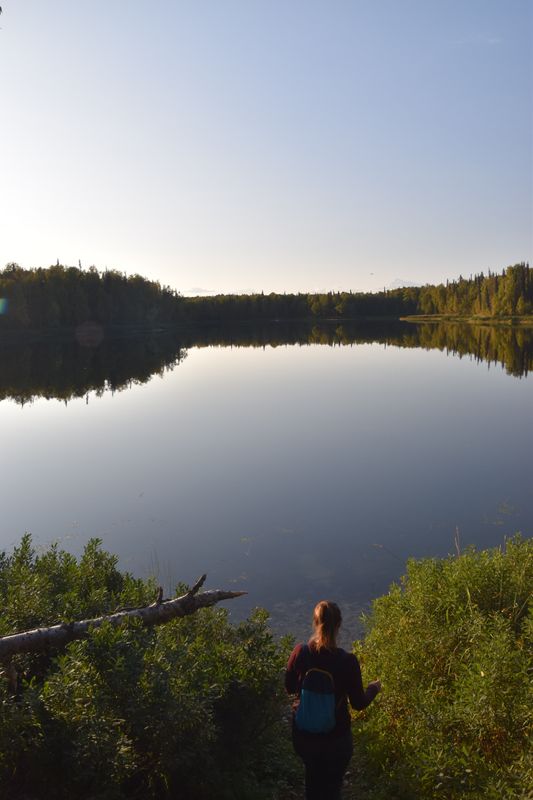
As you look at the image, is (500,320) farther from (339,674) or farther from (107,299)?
(339,674)

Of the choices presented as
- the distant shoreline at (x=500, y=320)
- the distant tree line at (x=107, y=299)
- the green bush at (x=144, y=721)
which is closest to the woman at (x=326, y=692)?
the green bush at (x=144, y=721)

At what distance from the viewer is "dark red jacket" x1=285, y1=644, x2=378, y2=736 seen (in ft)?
17.1

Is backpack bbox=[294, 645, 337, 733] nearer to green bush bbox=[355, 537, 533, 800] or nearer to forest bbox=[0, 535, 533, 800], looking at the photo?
forest bbox=[0, 535, 533, 800]

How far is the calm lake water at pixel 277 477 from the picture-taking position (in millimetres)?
15250

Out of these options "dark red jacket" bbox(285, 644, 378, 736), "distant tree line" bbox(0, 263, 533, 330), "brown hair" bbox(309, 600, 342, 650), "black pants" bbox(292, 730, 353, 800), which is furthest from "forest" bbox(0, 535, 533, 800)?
"distant tree line" bbox(0, 263, 533, 330)

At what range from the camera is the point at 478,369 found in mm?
56562

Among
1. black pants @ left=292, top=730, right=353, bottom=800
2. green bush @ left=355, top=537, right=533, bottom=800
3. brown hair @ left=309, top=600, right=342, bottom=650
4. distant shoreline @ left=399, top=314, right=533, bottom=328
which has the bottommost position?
green bush @ left=355, top=537, right=533, bottom=800

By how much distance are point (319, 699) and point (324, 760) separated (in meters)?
0.69

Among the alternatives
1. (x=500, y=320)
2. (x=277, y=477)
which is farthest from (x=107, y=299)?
(x=277, y=477)

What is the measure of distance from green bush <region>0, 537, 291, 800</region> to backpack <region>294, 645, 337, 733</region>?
1358 millimetres

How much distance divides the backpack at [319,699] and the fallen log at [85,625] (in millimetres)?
2554

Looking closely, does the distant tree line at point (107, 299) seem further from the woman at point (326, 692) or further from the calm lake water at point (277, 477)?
the woman at point (326, 692)

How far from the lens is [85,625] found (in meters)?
7.40

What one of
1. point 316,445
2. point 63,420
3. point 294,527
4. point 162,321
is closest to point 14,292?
point 162,321
